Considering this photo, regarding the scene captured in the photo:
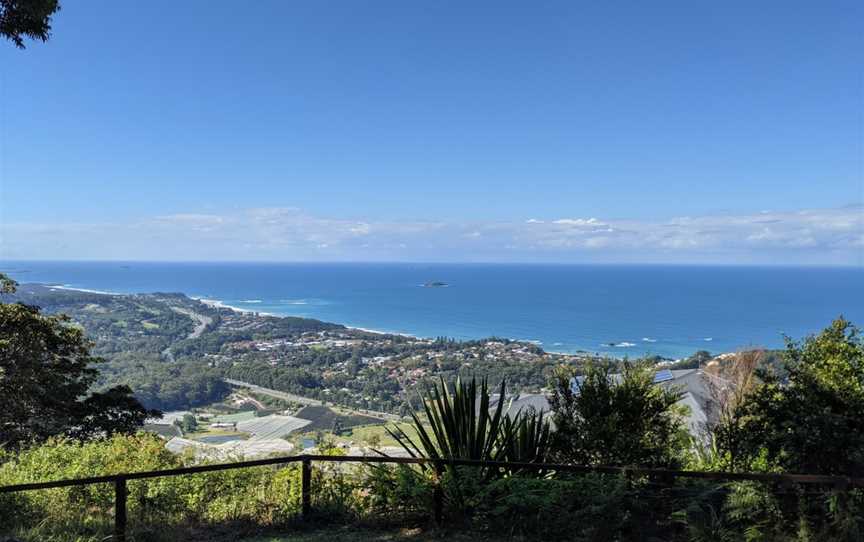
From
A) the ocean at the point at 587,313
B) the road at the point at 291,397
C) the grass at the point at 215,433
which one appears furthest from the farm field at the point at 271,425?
the ocean at the point at 587,313

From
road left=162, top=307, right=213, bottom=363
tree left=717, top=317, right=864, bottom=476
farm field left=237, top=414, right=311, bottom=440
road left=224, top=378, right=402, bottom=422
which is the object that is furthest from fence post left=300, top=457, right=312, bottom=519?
road left=162, top=307, right=213, bottom=363

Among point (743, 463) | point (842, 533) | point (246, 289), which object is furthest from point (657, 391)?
point (246, 289)

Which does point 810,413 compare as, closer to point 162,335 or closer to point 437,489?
point 437,489

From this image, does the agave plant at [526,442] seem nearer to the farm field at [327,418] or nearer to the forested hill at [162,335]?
the farm field at [327,418]

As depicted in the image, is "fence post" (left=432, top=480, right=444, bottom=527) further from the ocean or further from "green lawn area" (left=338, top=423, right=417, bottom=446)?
the ocean

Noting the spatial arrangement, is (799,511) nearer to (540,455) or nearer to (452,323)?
(540,455)

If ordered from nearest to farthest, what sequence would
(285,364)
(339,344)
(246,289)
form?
1. (285,364)
2. (339,344)
3. (246,289)
